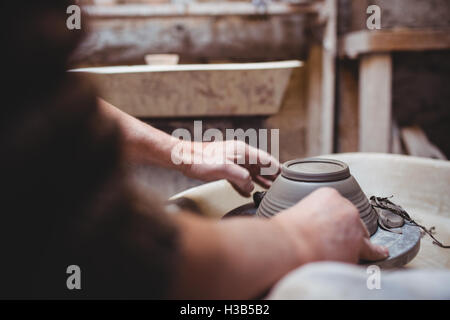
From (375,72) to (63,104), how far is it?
2257 millimetres

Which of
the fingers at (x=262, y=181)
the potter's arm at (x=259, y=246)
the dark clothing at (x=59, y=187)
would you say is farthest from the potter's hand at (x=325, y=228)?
the fingers at (x=262, y=181)

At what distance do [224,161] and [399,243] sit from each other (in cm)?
62

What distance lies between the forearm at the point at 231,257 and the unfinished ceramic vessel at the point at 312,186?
37 centimetres

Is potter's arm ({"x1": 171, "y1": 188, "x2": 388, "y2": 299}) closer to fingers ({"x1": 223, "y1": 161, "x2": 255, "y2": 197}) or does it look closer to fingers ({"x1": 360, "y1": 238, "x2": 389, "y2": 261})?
fingers ({"x1": 360, "y1": 238, "x2": 389, "y2": 261})

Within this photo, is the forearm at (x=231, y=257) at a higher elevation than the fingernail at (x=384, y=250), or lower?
higher

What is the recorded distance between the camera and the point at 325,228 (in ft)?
2.69

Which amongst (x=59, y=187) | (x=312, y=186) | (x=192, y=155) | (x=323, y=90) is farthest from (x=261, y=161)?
(x=323, y=90)

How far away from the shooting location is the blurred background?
7.71ft

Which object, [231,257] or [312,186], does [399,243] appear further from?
[231,257]

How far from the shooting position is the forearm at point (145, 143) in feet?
4.65

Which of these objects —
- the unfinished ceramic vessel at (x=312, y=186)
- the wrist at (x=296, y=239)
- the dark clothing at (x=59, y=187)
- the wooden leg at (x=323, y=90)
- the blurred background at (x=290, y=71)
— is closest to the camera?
the dark clothing at (x=59, y=187)

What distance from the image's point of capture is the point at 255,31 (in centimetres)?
330

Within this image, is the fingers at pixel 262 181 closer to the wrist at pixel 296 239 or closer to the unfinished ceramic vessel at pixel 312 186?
the unfinished ceramic vessel at pixel 312 186
